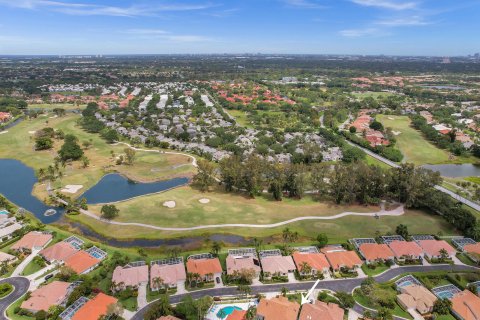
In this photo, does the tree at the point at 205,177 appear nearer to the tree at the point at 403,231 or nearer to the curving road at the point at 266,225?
the curving road at the point at 266,225

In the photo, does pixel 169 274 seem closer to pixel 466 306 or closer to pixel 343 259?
pixel 343 259

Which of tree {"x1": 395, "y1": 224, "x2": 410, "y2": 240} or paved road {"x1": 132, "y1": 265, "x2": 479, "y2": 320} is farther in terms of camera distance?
tree {"x1": 395, "y1": 224, "x2": 410, "y2": 240}

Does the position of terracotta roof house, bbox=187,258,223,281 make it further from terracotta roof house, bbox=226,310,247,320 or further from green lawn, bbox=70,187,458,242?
green lawn, bbox=70,187,458,242

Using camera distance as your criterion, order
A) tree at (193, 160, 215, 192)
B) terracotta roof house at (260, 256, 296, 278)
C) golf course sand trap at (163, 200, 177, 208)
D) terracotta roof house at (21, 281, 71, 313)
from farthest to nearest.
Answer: tree at (193, 160, 215, 192), golf course sand trap at (163, 200, 177, 208), terracotta roof house at (260, 256, 296, 278), terracotta roof house at (21, 281, 71, 313)

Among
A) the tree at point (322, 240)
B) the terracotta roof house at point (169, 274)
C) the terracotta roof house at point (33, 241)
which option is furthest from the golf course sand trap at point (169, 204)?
the tree at point (322, 240)

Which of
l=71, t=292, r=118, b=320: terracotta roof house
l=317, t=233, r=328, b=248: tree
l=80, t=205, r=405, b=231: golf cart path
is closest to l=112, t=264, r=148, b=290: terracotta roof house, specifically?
l=71, t=292, r=118, b=320: terracotta roof house

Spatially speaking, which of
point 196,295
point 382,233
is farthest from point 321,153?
point 196,295
